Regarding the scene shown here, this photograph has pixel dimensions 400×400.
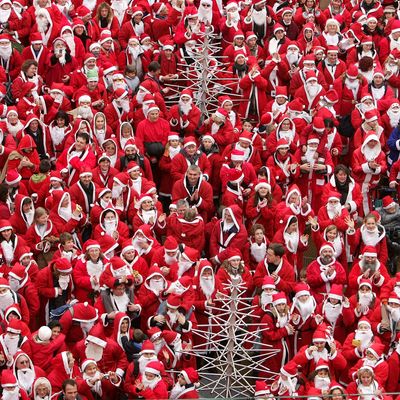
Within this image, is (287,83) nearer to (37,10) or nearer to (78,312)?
(37,10)

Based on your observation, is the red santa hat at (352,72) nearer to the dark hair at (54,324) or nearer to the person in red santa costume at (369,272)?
the person in red santa costume at (369,272)

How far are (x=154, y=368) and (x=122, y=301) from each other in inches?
60.4

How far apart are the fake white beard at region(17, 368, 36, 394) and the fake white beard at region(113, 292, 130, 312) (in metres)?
1.62

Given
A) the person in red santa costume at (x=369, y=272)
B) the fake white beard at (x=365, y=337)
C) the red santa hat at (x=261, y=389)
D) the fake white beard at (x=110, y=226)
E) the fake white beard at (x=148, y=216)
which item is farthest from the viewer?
the fake white beard at (x=148, y=216)

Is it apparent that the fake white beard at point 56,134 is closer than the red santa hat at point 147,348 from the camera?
No

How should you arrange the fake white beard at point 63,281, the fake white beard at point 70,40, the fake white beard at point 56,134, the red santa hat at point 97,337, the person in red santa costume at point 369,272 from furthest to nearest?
1. the fake white beard at point 70,40
2. the fake white beard at point 56,134
3. the person in red santa costume at point 369,272
4. the fake white beard at point 63,281
5. the red santa hat at point 97,337

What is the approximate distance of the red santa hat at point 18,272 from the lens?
2188 centimetres

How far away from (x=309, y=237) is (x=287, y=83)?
10.9ft

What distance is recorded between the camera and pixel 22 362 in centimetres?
2034

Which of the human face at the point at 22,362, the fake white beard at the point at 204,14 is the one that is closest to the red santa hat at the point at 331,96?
the fake white beard at the point at 204,14

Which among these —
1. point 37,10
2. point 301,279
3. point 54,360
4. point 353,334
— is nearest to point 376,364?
point 353,334

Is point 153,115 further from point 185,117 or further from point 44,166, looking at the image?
point 44,166

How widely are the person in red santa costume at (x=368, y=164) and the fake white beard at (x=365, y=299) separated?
8.91 feet

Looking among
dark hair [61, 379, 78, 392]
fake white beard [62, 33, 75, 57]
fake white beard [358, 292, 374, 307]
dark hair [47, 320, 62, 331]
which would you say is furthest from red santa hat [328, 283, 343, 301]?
fake white beard [62, 33, 75, 57]
